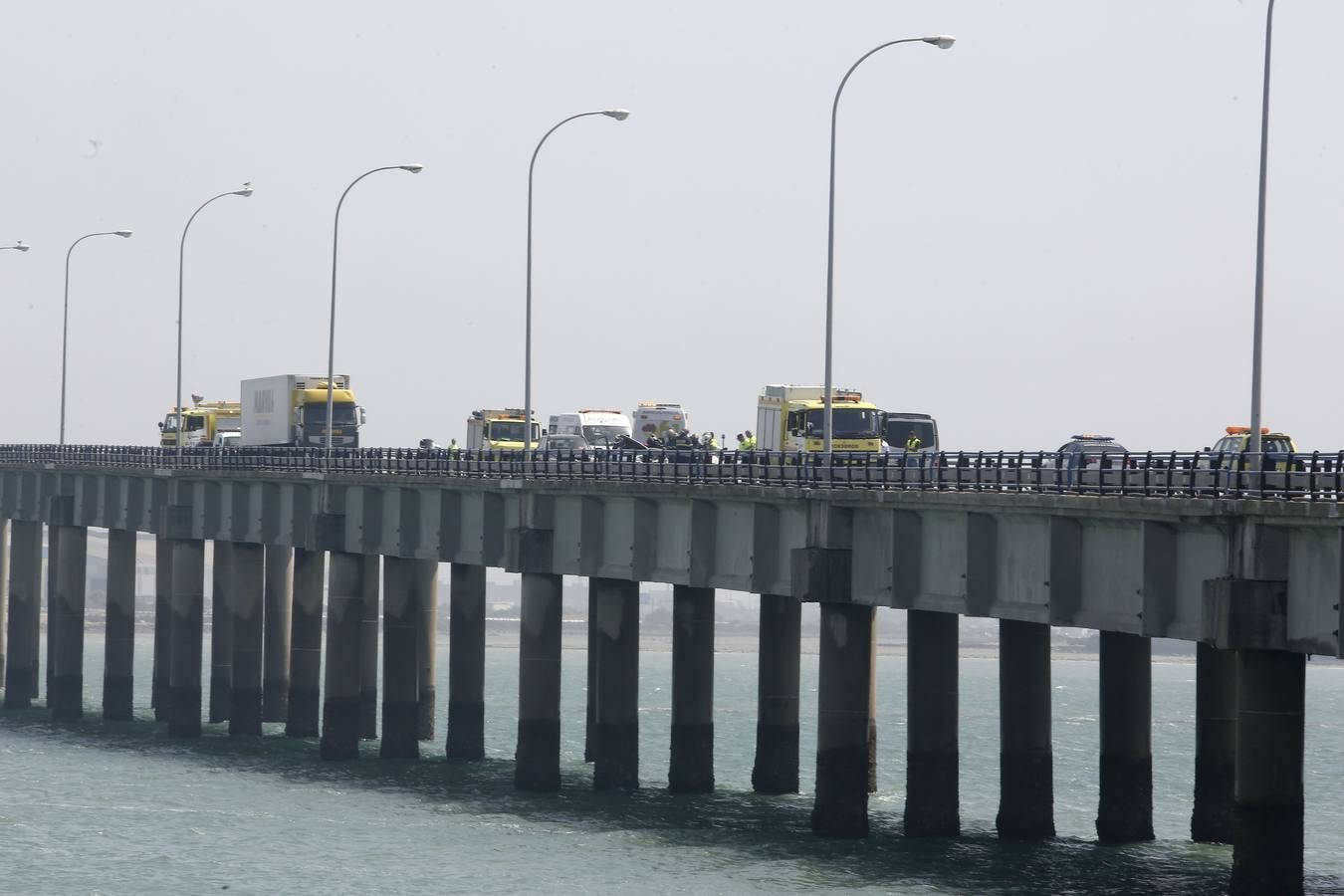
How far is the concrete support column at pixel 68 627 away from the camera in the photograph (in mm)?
93812

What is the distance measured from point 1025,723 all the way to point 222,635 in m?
43.5

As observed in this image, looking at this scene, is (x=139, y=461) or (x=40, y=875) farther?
(x=139, y=461)

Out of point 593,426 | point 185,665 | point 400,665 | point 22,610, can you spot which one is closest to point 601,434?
point 593,426

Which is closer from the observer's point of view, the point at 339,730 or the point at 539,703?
the point at 539,703

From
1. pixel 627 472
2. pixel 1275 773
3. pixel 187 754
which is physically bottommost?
pixel 187 754

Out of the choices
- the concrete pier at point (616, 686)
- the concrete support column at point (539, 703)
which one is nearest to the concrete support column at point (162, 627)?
the concrete support column at point (539, 703)

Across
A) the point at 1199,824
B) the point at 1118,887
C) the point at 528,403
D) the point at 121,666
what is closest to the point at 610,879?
the point at 1118,887

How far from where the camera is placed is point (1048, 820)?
54.8 meters

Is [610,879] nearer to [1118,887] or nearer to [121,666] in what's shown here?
[1118,887]

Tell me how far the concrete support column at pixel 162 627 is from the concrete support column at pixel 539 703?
105 feet

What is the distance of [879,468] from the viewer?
5097 cm

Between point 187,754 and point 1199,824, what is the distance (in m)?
37.3

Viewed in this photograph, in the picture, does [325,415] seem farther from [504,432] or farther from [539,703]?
[539,703]

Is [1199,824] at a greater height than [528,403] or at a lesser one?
lesser
